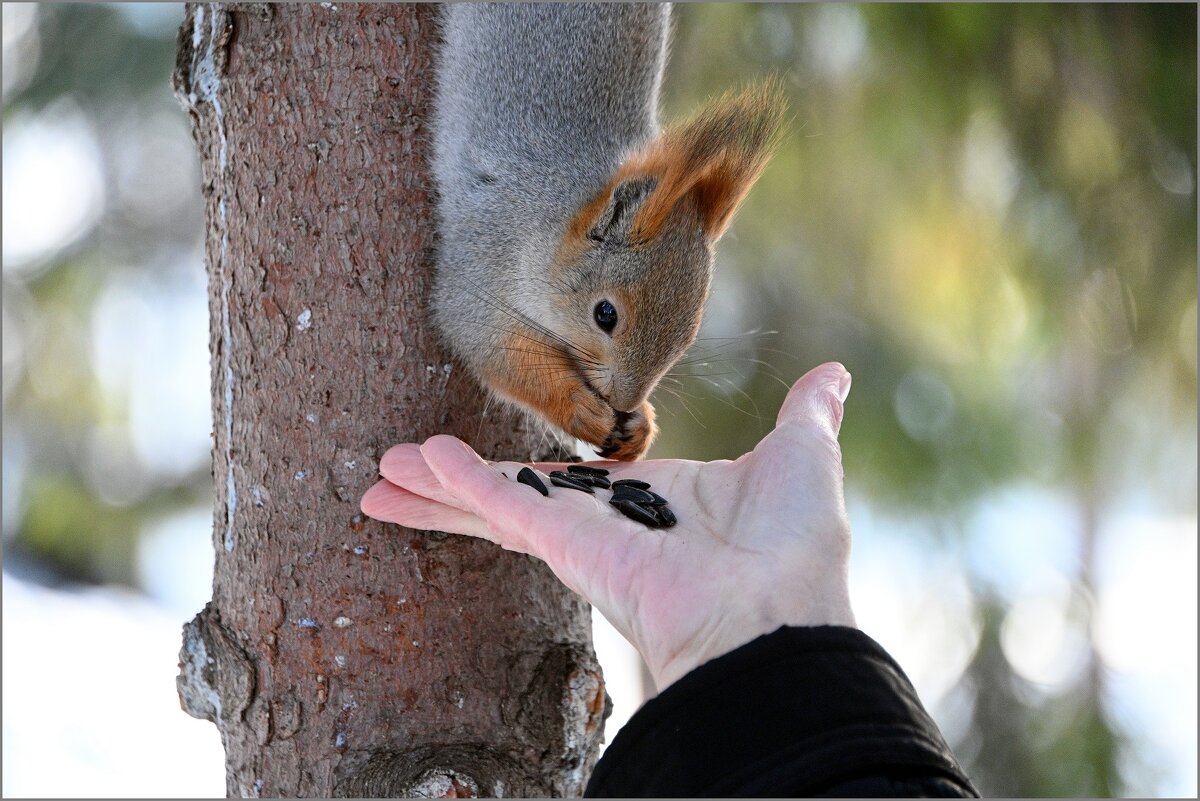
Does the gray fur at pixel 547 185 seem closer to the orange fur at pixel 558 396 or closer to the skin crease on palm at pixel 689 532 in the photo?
the orange fur at pixel 558 396

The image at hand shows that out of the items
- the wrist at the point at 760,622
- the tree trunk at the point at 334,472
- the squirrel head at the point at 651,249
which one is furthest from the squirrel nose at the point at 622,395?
the wrist at the point at 760,622

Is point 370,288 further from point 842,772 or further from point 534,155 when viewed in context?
point 842,772

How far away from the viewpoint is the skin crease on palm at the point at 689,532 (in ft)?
2.81

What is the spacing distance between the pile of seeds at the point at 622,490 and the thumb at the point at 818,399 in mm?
156

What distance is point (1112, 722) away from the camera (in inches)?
104

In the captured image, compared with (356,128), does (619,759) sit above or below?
below

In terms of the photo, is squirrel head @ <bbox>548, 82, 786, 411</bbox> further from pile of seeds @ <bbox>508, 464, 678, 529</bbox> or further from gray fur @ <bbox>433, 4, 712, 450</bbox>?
pile of seeds @ <bbox>508, 464, 678, 529</bbox>

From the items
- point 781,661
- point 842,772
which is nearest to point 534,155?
point 781,661

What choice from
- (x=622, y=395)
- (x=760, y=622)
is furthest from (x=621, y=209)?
(x=760, y=622)

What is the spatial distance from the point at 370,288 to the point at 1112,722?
2.41 meters

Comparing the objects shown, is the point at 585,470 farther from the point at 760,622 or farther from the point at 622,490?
the point at 760,622

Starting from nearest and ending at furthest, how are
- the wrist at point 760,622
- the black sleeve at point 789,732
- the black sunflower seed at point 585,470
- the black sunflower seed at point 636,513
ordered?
the black sleeve at point 789,732, the wrist at point 760,622, the black sunflower seed at point 636,513, the black sunflower seed at point 585,470

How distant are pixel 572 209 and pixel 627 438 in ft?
1.04

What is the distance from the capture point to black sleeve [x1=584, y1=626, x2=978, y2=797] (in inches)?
28.2
